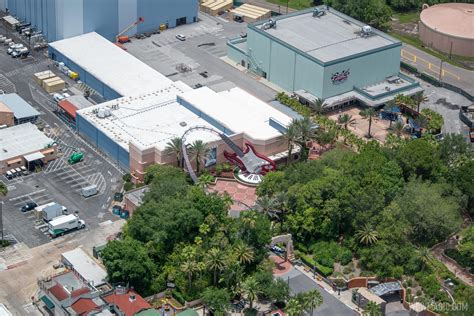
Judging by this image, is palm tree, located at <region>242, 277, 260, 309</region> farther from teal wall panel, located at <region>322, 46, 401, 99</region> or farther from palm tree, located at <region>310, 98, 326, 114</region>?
teal wall panel, located at <region>322, 46, 401, 99</region>

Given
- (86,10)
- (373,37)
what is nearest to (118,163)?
(86,10)

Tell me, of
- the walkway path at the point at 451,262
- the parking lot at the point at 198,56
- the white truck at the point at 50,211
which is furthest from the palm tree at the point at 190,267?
the parking lot at the point at 198,56

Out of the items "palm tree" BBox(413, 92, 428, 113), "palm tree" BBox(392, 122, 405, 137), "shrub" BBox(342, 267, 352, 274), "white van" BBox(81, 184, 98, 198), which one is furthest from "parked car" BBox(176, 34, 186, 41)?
"shrub" BBox(342, 267, 352, 274)

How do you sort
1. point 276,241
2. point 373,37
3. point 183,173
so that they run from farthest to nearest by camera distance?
point 373,37 < point 183,173 < point 276,241

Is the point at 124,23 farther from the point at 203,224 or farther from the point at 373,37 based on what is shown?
the point at 203,224

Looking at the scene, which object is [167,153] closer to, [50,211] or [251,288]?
[50,211]
